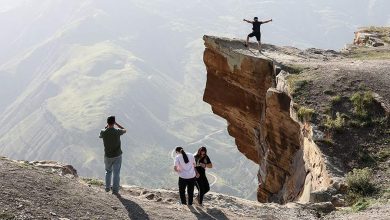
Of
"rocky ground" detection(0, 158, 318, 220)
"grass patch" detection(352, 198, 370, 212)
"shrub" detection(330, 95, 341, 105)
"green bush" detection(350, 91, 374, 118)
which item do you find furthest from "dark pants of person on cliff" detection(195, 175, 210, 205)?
"shrub" detection(330, 95, 341, 105)

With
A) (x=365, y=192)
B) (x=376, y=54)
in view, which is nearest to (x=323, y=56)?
(x=376, y=54)

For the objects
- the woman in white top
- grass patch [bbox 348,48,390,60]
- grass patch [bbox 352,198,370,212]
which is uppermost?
grass patch [bbox 348,48,390,60]

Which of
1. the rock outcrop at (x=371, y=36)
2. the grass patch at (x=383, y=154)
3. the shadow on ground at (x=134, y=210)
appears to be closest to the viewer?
the shadow on ground at (x=134, y=210)

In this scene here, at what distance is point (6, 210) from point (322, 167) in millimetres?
16523

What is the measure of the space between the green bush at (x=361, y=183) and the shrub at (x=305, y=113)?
6753 millimetres

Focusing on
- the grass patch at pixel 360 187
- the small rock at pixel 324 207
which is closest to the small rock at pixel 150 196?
the small rock at pixel 324 207

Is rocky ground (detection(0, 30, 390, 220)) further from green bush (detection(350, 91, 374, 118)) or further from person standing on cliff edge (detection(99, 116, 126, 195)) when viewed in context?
person standing on cliff edge (detection(99, 116, 126, 195))

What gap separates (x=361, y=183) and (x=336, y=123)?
234 inches

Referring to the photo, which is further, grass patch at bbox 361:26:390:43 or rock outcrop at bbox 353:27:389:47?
grass patch at bbox 361:26:390:43

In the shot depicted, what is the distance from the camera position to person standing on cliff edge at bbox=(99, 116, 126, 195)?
19.5 metres

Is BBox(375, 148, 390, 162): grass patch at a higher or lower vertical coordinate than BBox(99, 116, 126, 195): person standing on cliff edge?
lower

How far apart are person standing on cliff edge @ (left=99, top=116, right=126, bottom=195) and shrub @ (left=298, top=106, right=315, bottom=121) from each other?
550 inches

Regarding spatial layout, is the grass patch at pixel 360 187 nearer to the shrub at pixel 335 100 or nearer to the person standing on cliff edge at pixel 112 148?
the shrub at pixel 335 100

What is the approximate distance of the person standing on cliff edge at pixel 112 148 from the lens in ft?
63.9
